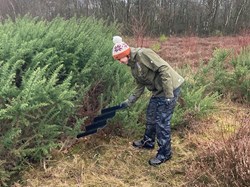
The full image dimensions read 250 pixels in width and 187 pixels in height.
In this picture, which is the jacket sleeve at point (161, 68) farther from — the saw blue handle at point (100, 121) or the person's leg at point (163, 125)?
the saw blue handle at point (100, 121)

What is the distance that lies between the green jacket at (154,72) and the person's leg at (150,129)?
255 millimetres

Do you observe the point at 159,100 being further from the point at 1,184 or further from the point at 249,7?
the point at 249,7

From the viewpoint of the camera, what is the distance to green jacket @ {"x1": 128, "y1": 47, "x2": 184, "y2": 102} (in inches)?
137

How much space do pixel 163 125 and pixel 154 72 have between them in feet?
2.15

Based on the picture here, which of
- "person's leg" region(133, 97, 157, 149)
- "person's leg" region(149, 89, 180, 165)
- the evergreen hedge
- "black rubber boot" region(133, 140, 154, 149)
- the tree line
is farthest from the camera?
the tree line

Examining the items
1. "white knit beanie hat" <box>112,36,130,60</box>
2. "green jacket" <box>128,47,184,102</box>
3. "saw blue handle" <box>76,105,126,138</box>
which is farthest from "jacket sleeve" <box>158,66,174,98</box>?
"saw blue handle" <box>76,105,126,138</box>

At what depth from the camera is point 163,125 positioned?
373 cm

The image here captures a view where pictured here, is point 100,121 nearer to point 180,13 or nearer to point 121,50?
point 121,50

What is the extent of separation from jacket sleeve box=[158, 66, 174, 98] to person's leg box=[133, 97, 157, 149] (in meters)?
0.46

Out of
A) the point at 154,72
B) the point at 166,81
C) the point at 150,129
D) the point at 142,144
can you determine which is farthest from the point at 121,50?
the point at 142,144

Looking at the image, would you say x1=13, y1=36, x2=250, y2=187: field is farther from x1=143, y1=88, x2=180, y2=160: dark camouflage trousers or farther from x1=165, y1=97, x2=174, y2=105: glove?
x1=165, y1=97, x2=174, y2=105: glove

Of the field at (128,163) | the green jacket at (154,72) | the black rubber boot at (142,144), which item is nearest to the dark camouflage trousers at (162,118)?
the green jacket at (154,72)

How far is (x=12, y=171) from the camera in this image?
11.6ft

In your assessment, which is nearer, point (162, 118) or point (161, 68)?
point (161, 68)
